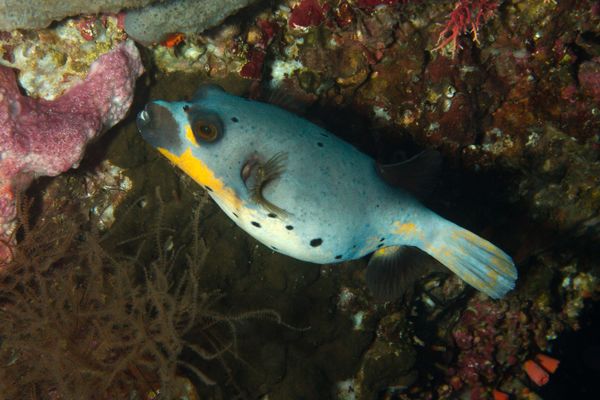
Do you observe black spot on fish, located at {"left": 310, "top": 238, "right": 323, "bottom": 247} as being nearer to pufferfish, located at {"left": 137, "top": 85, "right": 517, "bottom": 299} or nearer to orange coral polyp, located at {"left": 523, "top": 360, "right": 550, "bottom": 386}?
pufferfish, located at {"left": 137, "top": 85, "right": 517, "bottom": 299}

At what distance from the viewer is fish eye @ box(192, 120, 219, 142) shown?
97.2 inches

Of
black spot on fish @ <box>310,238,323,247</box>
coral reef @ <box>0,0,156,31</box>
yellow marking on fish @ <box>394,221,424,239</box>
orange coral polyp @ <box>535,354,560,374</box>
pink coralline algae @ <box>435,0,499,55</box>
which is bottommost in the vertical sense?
orange coral polyp @ <box>535,354,560,374</box>

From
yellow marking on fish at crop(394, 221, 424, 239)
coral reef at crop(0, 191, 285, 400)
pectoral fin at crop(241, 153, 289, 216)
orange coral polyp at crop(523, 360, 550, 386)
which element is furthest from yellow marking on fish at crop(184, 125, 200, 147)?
orange coral polyp at crop(523, 360, 550, 386)

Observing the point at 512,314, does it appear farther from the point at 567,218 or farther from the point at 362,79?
the point at 362,79

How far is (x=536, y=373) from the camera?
15.1ft

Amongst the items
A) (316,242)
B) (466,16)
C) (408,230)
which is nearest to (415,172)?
(408,230)

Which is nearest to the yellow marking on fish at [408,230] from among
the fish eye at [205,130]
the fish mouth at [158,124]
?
the fish eye at [205,130]

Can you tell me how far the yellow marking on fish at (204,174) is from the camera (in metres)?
2.57

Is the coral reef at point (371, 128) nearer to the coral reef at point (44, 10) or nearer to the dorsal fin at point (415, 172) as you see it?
the coral reef at point (44, 10)

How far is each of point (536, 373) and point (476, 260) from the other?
2.69 meters

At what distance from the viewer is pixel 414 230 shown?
3.00 metres

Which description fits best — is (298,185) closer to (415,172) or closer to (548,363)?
(415,172)

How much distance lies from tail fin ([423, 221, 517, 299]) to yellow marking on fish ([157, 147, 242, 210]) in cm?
150

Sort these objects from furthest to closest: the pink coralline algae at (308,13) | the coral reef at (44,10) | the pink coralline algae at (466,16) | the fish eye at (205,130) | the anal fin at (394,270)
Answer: the pink coralline algae at (308,13)
the pink coralline algae at (466,16)
the anal fin at (394,270)
the coral reef at (44,10)
the fish eye at (205,130)
